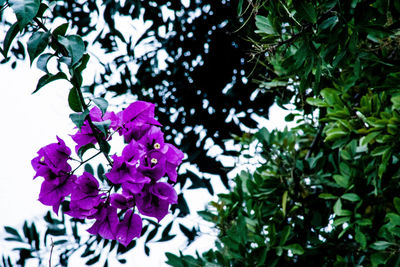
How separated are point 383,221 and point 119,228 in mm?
1142

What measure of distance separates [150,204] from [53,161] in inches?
7.2

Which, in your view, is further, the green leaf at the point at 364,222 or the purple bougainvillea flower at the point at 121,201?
the green leaf at the point at 364,222

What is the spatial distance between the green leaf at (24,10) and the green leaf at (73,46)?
0.18 ft

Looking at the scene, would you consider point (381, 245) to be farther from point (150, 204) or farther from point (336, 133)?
point (150, 204)

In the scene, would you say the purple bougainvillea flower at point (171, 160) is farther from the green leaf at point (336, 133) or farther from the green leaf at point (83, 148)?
the green leaf at point (336, 133)

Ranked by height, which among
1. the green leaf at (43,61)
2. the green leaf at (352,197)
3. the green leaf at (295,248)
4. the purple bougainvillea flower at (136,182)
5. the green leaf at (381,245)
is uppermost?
the green leaf at (352,197)

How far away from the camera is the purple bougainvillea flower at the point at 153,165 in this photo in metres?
0.69

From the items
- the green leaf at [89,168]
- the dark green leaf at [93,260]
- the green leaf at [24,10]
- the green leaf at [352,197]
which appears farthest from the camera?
the dark green leaf at [93,260]

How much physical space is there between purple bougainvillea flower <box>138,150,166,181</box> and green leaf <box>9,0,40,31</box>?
266 millimetres

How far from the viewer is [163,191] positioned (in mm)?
718

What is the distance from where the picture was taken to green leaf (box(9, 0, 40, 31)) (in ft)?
1.83

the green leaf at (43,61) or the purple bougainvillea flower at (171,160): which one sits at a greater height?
the green leaf at (43,61)

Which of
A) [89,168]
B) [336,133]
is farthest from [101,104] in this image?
[89,168]

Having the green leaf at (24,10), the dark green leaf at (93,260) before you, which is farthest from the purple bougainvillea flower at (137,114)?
the dark green leaf at (93,260)
